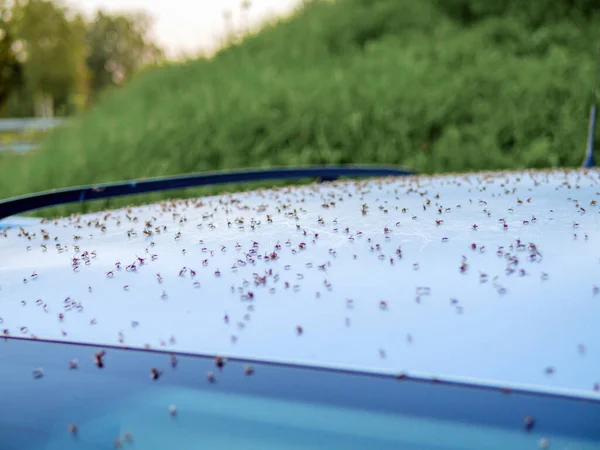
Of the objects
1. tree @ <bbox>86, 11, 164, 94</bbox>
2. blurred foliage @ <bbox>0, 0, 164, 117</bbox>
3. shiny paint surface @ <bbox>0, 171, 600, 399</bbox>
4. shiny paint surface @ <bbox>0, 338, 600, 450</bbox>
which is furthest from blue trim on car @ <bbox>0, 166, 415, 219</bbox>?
tree @ <bbox>86, 11, 164, 94</bbox>

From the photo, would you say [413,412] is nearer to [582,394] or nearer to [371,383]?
[371,383]

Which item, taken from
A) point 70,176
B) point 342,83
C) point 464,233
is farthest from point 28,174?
point 464,233

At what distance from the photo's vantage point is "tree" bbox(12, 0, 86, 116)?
1356 inches

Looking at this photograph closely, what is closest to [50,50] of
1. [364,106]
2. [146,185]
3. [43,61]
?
[43,61]

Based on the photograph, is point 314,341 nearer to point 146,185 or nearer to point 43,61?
point 146,185

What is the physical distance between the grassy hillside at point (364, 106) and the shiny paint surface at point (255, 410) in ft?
26.0

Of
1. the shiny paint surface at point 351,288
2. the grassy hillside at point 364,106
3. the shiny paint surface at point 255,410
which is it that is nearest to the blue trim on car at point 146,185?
the shiny paint surface at point 351,288

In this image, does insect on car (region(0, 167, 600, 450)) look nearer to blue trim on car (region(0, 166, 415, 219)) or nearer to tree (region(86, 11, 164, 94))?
blue trim on car (region(0, 166, 415, 219))

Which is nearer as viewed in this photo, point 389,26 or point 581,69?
point 581,69

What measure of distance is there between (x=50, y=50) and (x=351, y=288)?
3883 centimetres

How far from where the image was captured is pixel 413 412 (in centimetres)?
100

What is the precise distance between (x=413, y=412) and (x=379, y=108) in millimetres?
8666

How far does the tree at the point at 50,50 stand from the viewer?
34.4 m

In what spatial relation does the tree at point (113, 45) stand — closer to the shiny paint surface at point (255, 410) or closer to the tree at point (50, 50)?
the tree at point (50, 50)
